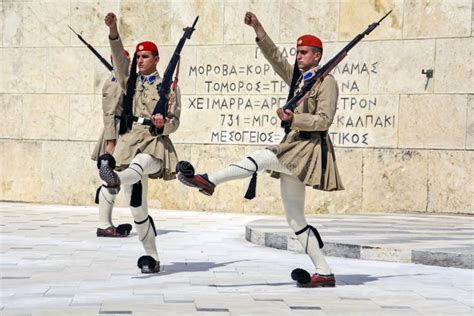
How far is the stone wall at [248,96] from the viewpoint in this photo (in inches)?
564

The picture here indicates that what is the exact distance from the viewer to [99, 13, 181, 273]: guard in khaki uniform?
811cm

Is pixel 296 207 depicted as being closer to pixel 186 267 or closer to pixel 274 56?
pixel 274 56

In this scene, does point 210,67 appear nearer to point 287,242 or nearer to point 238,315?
point 287,242

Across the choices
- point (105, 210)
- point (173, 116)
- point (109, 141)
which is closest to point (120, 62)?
point (173, 116)

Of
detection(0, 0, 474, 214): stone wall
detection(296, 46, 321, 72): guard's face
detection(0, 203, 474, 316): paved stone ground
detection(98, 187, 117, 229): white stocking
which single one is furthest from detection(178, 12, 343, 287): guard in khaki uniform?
detection(0, 0, 474, 214): stone wall

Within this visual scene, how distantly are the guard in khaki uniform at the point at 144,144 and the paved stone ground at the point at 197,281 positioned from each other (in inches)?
15.7

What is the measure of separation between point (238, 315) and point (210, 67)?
960 cm

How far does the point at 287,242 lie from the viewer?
10.5m

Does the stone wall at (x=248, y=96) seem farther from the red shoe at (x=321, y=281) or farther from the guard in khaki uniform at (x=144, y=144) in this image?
the red shoe at (x=321, y=281)

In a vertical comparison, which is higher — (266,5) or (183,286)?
(266,5)

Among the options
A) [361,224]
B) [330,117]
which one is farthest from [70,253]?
[361,224]

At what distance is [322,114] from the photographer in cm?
748

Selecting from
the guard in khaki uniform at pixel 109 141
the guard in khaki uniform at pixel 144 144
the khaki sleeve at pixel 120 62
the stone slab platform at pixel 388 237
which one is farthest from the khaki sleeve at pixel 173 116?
the guard in khaki uniform at pixel 109 141

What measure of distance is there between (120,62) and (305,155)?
1.91 meters
